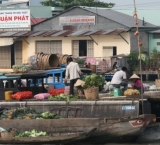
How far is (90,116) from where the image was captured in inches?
615

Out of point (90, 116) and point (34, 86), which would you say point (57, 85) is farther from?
point (90, 116)

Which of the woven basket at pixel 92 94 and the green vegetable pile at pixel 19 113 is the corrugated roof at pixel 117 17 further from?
the green vegetable pile at pixel 19 113

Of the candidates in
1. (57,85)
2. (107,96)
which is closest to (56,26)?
(57,85)

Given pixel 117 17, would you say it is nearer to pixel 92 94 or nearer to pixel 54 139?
pixel 92 94

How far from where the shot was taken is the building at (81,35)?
34.9 metres

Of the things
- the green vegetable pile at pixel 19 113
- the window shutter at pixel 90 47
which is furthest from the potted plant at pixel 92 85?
the window shutter at pixel 90 47

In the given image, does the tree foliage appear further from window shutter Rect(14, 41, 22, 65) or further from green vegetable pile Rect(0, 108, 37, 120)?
green vegetable pile Rect(0, 108, 37, 120)

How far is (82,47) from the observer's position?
36.5 metres

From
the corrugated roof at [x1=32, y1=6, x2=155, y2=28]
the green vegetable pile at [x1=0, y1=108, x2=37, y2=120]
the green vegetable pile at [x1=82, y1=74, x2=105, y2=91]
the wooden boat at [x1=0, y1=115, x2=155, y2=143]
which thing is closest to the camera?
the wooden boat at [x1=0, y1=115, x2=155, y2=143]

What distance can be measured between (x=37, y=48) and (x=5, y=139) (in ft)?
75.0

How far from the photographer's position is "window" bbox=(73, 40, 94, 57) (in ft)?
119

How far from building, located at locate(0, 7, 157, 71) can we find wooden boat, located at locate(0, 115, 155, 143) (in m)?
19.1

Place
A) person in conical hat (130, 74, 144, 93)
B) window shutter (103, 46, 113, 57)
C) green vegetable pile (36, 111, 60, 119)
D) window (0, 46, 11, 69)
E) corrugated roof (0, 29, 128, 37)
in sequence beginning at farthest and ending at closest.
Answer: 1. window (0, 46, 11, 69)
2. window shutter (103, 46, 113, 57)
3. corrugated roof (0, 29, 128, 37)
4. person in conical hat (130, 74, 144, 93)
5. green vegetable pile (36, 111, 60, 119)

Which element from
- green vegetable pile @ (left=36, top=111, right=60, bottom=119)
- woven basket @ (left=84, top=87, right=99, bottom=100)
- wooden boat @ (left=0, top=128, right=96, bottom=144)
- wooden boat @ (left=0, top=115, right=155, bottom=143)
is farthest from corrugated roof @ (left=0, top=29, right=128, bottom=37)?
wooden boat @ (left=0, top=128, right=96, bottom=144)
